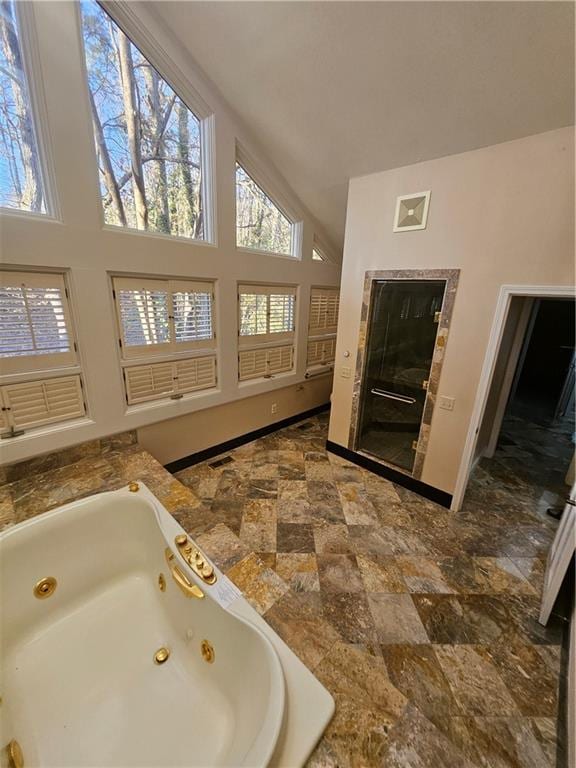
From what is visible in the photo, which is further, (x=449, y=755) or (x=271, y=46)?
(x=271, y=46)

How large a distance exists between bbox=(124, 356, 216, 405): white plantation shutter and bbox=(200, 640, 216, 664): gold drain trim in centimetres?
Result: 185

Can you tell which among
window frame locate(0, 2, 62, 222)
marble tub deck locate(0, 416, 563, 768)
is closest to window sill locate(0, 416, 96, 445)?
marble tub deck locate(0, 416, 563, 768)

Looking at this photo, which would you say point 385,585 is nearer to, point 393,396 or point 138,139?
point 393,396

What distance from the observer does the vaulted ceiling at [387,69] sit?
1512 mm

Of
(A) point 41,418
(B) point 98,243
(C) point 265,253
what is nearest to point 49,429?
(A) point 41,418

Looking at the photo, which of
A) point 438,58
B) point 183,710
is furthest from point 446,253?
point 183,710

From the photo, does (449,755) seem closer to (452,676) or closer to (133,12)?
(452,676)

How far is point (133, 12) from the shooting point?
77.1 inches

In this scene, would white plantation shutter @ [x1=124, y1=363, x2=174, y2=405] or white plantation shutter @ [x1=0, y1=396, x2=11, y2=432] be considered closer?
white plantation shutter @ [x1=0, y1=396, x2=11, y2=432]

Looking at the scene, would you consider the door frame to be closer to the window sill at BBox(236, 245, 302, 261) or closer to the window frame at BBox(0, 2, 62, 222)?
the window sill at BBox(236, 245, 302, 261)

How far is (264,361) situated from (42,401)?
84.2 inches

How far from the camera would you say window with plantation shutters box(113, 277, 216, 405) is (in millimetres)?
2400

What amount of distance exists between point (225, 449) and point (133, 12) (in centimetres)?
363

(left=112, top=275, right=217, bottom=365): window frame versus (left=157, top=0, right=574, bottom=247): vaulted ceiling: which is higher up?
(left=157, top=0, right=574, bottom=247): vaulted ceiling
